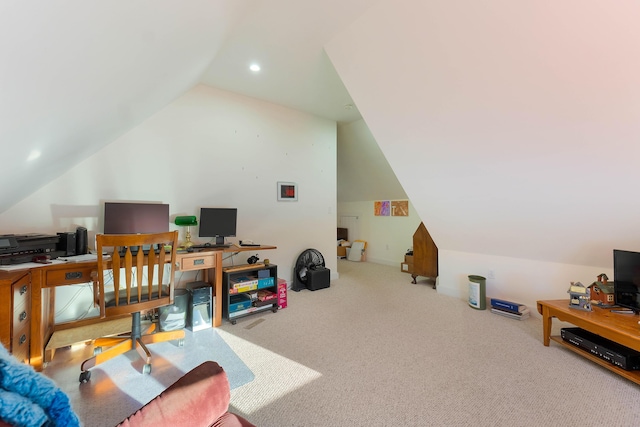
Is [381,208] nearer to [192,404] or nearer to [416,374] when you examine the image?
[416,374]

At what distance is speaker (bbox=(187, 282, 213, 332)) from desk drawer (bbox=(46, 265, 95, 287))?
0.85m

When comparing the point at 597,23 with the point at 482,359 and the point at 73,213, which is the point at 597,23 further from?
the point at 73,213

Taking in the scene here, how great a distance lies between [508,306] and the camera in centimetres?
290

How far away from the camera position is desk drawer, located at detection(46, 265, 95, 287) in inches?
77.0

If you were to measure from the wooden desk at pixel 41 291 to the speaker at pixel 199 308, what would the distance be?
84 millimetres

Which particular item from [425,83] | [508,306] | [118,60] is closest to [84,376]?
[118,60]

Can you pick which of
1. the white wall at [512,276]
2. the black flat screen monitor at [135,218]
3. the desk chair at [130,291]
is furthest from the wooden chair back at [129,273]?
the white wall at [512,276]

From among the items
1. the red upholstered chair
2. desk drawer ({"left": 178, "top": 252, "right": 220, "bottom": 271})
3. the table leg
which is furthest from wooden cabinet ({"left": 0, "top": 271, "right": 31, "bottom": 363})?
the table leg

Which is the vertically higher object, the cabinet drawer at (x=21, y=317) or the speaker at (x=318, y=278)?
the cabinet drawer at (x=21, y=317)

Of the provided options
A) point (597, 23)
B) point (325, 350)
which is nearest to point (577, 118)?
point (597, 23)

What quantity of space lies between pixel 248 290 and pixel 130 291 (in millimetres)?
1189

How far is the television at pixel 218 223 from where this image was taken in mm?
3027

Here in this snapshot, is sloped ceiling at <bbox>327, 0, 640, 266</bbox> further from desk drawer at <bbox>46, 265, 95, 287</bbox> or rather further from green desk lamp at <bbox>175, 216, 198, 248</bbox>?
desk drawer at <bbox>46, 265, 95, 287</bbox>

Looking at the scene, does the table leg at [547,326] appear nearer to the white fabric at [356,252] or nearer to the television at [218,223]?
the television at [218,223]
